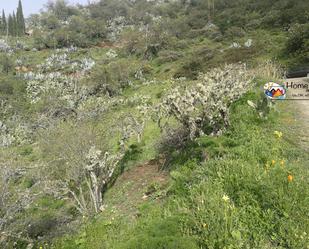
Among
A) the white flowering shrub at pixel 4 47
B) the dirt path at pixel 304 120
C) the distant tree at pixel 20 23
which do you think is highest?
the distant tree at pixel 20 23

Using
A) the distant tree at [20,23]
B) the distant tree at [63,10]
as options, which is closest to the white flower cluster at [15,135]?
the distant tree at [20,23]

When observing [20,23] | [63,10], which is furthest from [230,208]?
[63,10]

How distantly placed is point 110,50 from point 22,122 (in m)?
33.1

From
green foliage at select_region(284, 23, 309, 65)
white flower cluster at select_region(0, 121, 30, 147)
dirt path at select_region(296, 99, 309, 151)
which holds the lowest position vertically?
white flower cluster at select_region(0, 121, 30, 147)

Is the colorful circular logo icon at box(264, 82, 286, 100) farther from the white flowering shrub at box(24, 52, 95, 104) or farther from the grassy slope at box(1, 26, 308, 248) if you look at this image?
the white flowering shrub at box(24, 52, 95, 104)

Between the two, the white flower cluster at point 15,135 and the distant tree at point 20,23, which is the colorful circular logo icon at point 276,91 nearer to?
the white flower cluster at point 15,135

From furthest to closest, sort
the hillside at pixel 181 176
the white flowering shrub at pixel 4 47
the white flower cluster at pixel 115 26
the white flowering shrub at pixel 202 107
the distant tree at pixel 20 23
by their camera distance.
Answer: the distant tree at pixel 20 23
the white flower cluster at pixel 115 26
the white flowering shrub at pixel 4 47
the white flowering shrub at pixel 202 107
the hillside at pixel 181 176

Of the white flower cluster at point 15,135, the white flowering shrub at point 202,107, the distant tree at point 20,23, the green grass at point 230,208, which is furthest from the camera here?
the distant tree at point 20,23

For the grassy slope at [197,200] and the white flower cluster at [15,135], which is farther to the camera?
the white flower cluster at [15,135]

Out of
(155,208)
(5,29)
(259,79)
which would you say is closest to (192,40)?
(259,79)

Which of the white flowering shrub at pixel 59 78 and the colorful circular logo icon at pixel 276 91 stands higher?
the colorful circular logo icon at pixel 276 91

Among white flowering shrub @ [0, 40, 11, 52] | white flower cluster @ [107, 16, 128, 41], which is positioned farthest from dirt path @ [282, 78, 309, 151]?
white flowering shrub @ [0, 40, 11, 52]

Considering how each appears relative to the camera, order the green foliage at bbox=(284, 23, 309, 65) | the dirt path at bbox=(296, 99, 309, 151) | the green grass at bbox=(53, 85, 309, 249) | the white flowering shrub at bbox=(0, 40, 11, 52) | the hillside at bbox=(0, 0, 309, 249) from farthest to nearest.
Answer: the white flowering shrub at bbox=(0, 40, 11, 52) → the green foliage at bbox=(284, 23, 309, 65) → the dirt path at bbox=(296, 99, 309, 151) → the hillside at bbox=(0, 0, 309, 249) → the green grass at bbox=(53, 85, 309, 249)

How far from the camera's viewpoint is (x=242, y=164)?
5457 mm
